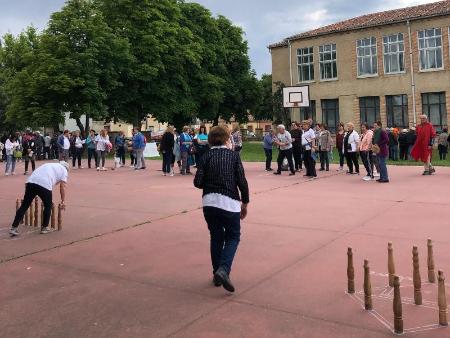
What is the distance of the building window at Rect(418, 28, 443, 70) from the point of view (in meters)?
37.4

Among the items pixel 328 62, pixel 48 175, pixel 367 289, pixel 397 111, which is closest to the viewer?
pixel 367 289

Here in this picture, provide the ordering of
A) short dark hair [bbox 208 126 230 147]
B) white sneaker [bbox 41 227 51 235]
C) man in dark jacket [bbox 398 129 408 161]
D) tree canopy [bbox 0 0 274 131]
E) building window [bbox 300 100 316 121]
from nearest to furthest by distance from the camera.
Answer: short dark hair [bbox 208 126 230 147], white sneaker [bbox 41 227 51 235], man in dark jacket [bbox 398 129 408 161], tree canopy [bbox 0 0 274 131], building window [bbox 300 100 316 121]

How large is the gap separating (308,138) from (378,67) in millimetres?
25653

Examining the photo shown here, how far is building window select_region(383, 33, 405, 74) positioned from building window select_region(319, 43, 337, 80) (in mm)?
4184

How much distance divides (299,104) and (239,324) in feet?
87.0

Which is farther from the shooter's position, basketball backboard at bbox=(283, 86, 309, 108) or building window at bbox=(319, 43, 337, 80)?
building window at bbox=(319, 43, 337, 80)

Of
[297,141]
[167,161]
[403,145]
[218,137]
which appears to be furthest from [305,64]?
[218,137]

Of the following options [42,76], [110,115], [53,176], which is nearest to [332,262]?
[53,176]

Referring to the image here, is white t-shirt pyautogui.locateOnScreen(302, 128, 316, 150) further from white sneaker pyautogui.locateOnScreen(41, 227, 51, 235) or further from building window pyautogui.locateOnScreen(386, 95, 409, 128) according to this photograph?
building window pyautogui.locateOnScreen(386, 95, 409, 128)

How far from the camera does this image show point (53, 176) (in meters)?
8.46

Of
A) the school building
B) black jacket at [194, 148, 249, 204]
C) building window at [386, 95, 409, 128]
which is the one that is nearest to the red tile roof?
the school building

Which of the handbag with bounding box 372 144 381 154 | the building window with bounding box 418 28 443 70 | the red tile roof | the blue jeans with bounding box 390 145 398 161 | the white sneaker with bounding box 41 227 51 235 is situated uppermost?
the red tile roof

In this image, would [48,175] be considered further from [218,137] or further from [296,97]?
[296,97]

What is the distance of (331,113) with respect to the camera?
1674 inches
